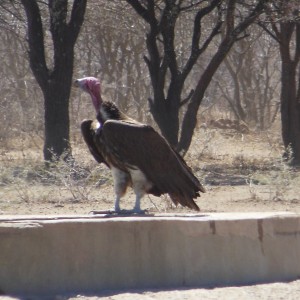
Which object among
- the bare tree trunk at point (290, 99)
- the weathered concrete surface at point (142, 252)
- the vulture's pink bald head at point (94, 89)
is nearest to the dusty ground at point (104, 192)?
the bare tree trunk at point (290, 99)

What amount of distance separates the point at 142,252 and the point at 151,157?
89 centimetres

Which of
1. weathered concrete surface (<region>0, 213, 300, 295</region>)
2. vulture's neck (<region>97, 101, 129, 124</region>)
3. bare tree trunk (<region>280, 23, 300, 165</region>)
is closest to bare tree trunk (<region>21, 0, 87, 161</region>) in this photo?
bare tree trunk (<region>280, 23, 300, 165</region>)

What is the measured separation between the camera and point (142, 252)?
280 inches

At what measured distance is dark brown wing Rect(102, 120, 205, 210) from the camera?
763cm

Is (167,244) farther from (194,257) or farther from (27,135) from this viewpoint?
(27,135)

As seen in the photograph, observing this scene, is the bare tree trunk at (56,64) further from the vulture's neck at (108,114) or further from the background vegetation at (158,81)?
the vulture's neck at (108,114)

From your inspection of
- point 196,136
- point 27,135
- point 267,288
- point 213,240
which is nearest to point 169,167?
point 213,240

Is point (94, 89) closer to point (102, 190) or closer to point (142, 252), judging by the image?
point (142, 252)

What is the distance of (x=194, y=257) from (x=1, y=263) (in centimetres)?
139

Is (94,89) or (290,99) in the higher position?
(290,99)

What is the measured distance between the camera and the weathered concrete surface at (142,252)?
6.97m

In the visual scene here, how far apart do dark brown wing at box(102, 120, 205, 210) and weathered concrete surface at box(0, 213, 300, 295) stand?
39 centimetres

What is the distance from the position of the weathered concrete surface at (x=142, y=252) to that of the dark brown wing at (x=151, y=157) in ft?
1.28

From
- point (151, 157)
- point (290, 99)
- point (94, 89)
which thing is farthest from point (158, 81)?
point (151, 157)
